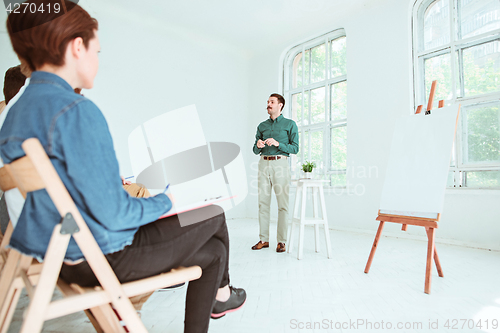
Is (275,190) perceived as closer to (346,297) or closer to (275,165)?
(275,165)

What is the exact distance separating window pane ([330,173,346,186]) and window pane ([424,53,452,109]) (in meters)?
1.63

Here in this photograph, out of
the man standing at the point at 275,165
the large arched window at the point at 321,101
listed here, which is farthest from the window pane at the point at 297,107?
the man standing at the point at 275,165

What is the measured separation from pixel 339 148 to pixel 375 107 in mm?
912

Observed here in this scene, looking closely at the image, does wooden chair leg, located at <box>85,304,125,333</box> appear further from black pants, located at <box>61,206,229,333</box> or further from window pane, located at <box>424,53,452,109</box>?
window pane, located at <box>424,53,452,109</box>

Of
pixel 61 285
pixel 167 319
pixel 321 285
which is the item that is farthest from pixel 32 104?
pixel 321 285

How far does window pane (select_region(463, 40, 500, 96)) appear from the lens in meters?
3.33

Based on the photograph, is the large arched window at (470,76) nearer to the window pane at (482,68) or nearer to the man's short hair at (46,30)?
the window pane at (482,68)

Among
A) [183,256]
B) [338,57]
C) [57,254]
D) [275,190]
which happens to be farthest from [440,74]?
[57,254]

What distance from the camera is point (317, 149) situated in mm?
5141

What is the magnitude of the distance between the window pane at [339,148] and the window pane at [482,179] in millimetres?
1662

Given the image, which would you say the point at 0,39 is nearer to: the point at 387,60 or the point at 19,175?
the point at 19,175

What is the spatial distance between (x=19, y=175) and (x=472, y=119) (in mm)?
4278

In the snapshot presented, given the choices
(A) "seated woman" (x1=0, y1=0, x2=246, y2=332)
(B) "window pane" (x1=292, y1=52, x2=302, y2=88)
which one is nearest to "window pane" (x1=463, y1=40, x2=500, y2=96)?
(B) "window pane" (x1=292, y1=52, x2=302, y2=88)

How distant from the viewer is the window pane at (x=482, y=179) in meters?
3.26
